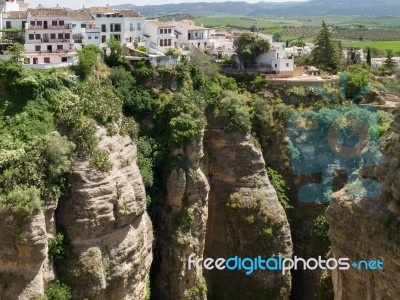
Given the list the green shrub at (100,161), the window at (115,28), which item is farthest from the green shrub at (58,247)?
the window at (115,28)

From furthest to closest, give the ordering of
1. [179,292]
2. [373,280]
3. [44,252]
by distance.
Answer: [179,292] → [44,252] → [373,280]

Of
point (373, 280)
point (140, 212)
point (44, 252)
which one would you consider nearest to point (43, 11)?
point (140, 212)

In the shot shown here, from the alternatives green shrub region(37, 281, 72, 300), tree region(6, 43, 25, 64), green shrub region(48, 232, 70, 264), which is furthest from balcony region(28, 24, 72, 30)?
green shrub region(37, 281, 72, 300)

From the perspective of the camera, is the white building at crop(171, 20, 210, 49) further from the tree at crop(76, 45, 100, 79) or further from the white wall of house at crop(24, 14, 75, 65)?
the tree at crop(76, 45, 100, 79)

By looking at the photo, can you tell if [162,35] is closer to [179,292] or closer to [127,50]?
[127,50]

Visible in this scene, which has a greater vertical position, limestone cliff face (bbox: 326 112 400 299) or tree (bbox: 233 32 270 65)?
tree (bbox: 233 32 270 65)

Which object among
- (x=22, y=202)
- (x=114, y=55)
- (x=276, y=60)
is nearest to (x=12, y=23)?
(x=114, y=55)
